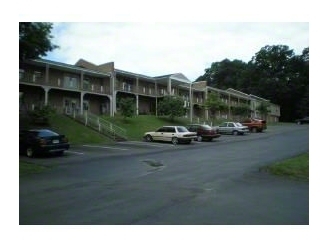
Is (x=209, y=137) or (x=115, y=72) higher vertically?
(x=115, y=72)

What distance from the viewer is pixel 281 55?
3364 inches

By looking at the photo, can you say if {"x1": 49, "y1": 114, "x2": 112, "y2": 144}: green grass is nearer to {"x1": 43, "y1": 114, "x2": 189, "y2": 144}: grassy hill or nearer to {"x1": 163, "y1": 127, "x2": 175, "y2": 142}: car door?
{"x1": 43, "y1": 114, "x2": 189, "y2": 144}: grassy hill

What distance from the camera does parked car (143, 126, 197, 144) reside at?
27734mm

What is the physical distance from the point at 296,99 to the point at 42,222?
8210cm

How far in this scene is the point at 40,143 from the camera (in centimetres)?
1870

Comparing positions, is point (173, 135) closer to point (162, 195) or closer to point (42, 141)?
point (42, 141)

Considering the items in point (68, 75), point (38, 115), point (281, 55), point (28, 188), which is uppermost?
point (281, 55)

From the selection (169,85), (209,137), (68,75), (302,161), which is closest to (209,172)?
(302,161)

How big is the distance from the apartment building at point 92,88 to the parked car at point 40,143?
1425 centimetres

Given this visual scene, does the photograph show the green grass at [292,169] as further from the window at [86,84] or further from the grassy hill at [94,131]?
the window at [86,84]

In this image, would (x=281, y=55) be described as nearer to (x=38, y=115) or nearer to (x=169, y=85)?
(x=169, y=85)

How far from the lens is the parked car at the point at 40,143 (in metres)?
18.8

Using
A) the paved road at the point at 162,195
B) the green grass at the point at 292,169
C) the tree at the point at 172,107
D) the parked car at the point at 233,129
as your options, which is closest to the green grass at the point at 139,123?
the tree at the point at 172,107

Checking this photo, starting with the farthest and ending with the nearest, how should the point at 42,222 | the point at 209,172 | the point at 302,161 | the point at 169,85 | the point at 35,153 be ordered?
the point at 169,85 → the point at 35,153 → the point at 302,161 → the point at 209,172 → the point at 42,222
